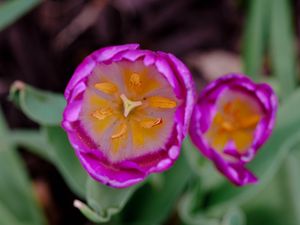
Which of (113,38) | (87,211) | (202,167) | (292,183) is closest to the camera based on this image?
(87,211)

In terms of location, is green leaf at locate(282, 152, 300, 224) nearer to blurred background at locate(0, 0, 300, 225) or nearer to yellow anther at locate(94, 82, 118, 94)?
blurred background at locate(0, 0, 300, 225)

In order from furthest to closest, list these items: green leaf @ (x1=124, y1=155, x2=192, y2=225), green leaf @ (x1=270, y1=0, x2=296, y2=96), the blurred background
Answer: the blurred background < green leaf @ (x1=270, y1=0, x2=296, y2=96) < green leaf @ (x1=124, y1=155, x2=192, y2=225)

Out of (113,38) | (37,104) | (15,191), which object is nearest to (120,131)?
(37,104)

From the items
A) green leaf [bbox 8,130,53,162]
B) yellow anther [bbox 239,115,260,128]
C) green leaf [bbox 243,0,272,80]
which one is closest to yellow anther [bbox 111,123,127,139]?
yellow anther [bbox 239,115,260,128]

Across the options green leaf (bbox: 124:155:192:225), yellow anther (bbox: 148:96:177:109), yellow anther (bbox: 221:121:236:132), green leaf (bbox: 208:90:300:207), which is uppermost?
yellow anther (bbox: 148:96:177:109)

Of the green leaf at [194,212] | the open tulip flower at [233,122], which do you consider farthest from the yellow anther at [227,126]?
the green leaf at [194,212]

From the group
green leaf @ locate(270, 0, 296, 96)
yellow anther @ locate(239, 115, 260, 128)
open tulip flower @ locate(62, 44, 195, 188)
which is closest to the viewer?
open tulip flower @ locate(62, 44, 195, 188)

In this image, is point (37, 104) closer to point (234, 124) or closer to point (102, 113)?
point (102, 113)

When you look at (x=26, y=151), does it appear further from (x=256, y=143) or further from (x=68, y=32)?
(x=256, y=143)
